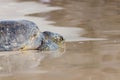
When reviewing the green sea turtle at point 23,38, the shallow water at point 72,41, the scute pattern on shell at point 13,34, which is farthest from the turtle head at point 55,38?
the scute pattern on shell at point 13,34

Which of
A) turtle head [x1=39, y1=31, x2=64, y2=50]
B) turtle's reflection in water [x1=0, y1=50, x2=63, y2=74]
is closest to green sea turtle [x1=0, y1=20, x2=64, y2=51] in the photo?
turtle head [x1=39, y1=31, x2=64, y2=50]

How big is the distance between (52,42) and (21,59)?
114 centimetres

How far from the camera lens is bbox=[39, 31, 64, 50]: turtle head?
6.63 metres

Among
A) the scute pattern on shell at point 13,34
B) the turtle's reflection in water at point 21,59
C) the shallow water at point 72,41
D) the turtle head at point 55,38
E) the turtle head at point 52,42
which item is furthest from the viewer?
the turtle head at point 55,38

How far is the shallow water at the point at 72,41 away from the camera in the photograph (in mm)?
4898

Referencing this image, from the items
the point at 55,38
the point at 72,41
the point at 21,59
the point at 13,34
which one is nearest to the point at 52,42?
the point at 55,38

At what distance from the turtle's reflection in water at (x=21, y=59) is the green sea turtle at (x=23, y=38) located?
14 centimetres

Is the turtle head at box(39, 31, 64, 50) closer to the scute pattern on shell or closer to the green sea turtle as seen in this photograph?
the green sea turtle

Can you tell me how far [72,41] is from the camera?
23.4 ft

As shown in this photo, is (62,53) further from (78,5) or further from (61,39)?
(78,5)

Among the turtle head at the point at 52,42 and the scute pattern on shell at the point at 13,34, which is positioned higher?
the scute pattern on shell at the point at 13,34

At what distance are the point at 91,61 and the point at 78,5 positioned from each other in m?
5.93

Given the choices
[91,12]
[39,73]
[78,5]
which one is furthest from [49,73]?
[78,5]

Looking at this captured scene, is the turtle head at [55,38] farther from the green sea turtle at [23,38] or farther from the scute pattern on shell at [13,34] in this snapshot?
the scute pattern on shell at [13,34]
